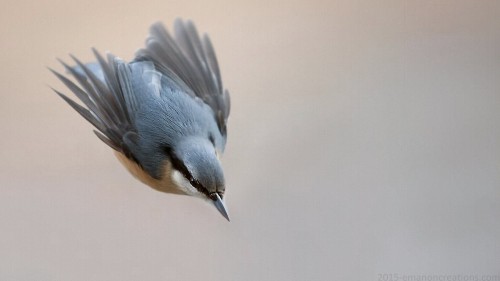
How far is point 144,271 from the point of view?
1291mm

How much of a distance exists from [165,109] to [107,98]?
94 millimetres

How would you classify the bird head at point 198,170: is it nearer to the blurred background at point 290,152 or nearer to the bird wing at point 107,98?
the bird wing at point 107,98

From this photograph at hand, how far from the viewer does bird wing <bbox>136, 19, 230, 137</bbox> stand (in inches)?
38.1

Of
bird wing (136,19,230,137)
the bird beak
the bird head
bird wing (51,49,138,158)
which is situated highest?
bird wing (136,19,230,137)

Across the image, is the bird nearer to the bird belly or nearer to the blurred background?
the bird belly

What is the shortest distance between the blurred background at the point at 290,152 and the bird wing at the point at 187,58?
1.03 ft

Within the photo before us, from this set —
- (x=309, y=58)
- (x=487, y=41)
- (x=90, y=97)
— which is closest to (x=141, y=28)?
(x=309, y=58)

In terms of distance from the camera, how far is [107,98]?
90 centimetres

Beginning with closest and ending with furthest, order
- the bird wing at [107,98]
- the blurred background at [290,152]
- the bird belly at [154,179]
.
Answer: the bird wing at [107,98] < the bird belly at [154,179] < the blurred background at [290,152]

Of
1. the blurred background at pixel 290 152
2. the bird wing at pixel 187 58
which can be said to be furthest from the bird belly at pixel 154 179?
the blurred background at pixel 290 152

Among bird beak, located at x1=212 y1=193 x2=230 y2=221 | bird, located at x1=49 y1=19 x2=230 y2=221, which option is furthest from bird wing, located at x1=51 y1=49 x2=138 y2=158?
bird beak, located at x1=212 y1=193 x2=230 y2=221

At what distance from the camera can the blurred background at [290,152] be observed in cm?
133

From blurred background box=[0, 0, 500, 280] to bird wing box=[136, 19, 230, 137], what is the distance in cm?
32

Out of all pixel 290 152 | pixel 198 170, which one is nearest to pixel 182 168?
pixel 198 170
